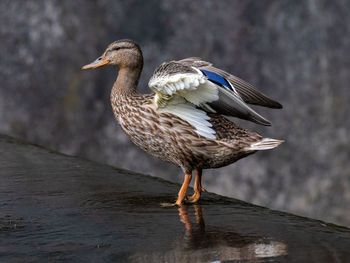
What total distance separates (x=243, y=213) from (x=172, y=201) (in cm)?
44

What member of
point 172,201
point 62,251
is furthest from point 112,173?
point 62,251

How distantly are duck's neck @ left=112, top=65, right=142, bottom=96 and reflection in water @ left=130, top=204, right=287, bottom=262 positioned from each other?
1139mm

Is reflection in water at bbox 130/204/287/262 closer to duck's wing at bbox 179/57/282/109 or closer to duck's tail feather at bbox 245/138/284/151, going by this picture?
duck's tail feather at bbox 245/138/284/151

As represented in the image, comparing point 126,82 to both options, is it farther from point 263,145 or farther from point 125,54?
point 263,145

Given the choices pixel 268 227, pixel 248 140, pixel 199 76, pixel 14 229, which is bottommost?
pixel 14 229

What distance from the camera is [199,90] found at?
3.60 m

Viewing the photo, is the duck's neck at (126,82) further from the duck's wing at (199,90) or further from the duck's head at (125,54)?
the duck's wing at (199,90)


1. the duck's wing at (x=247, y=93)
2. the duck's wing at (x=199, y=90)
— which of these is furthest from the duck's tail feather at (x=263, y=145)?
the duck's wing at (x=247, y=93)

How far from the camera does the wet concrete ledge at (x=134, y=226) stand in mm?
2770

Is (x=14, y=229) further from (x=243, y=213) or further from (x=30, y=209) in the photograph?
(x=243, y=213)

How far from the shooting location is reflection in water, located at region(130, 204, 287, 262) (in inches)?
107

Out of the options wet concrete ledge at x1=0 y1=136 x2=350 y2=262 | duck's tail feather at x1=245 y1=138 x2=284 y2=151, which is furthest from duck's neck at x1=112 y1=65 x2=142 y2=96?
duck's tail feather at x1=245 y1=138 x2=284 y2=151

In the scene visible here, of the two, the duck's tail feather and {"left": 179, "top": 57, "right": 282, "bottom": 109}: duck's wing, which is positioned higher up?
{"left": 179, "top": 57, "right": 282, "bottom": 109}: duck's wing

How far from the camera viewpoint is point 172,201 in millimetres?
3744
